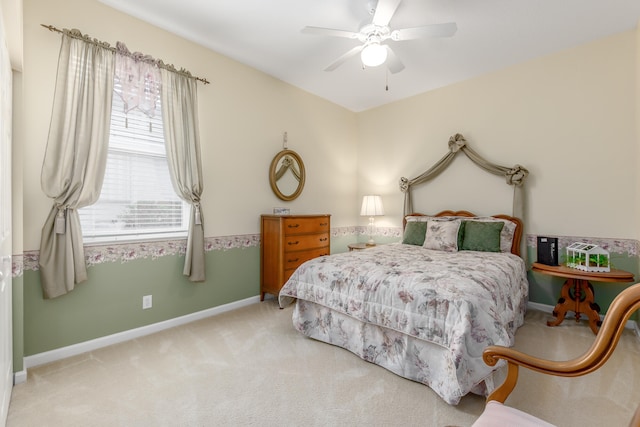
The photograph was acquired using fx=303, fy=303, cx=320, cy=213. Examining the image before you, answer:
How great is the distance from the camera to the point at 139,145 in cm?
282

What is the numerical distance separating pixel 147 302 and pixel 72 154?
4.62ft

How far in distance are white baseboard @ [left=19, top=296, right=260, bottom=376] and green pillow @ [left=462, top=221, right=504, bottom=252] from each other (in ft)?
9.23

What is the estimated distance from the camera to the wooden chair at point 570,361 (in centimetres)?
87

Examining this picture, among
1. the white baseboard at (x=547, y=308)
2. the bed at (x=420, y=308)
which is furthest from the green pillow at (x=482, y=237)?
the white baseboard at (x=547, y=308)

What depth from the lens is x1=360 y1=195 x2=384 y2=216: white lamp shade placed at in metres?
4.70

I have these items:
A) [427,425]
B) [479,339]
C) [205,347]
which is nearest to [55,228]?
[205,347]

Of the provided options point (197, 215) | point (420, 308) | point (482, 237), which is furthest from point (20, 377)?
point (482, 237)

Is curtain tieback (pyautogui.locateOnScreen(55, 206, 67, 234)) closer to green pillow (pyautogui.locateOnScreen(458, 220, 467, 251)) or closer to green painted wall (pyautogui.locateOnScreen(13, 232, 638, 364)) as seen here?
green painted wall (pyautogui.locateOnScreen(13, 232, 638, 364))

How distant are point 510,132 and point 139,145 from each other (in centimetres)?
409

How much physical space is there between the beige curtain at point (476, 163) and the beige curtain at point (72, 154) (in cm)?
369

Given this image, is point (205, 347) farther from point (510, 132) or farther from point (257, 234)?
point (510, 132)

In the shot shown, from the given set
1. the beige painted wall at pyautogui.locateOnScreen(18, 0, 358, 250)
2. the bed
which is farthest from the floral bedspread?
the beige painted wall at pyautogui.locateOnScreen(18, 0, 358, 250)

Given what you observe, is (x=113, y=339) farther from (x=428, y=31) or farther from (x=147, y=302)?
(x=428, y=31)

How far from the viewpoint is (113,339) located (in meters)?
2.61
